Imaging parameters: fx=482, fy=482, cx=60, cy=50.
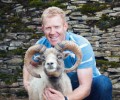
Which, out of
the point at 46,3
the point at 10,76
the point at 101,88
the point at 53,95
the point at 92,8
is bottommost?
the point at 10,76

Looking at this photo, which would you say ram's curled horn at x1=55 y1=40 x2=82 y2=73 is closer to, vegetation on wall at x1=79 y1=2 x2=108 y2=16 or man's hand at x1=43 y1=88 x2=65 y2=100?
man's hand at x1=43 y1=88 x2=65 y2=100

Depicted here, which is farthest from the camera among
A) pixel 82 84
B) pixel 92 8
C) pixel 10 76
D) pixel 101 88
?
pixel 92 8

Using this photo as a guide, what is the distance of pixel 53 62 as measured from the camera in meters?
5.92

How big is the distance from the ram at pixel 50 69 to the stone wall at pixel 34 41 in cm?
396

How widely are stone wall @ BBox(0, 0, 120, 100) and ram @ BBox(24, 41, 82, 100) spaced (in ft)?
13.0

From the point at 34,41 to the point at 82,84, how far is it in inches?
191

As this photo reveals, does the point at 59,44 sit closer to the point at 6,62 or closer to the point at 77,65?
the point at 77,65

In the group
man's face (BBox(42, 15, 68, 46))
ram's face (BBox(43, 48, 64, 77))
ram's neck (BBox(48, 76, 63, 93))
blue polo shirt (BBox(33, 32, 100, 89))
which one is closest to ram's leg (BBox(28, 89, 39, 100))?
ram's neck (BBox(48, 76, 63, 93))

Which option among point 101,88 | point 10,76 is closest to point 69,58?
point 101,88

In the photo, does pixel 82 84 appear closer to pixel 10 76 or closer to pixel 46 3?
pixel 10 76

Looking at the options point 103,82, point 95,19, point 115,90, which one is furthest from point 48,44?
point 95,19

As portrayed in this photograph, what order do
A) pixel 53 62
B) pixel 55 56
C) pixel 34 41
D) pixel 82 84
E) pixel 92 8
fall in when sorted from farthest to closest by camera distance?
pixel 92 8
pixel 34 41
pixel 82 84
pixel 55 56
pixel 53 62

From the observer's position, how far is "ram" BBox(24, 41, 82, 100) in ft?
19.9

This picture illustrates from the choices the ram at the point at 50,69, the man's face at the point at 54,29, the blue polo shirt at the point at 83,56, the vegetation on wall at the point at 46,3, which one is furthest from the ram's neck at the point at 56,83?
the vegetation on wall at the point at 46,3
